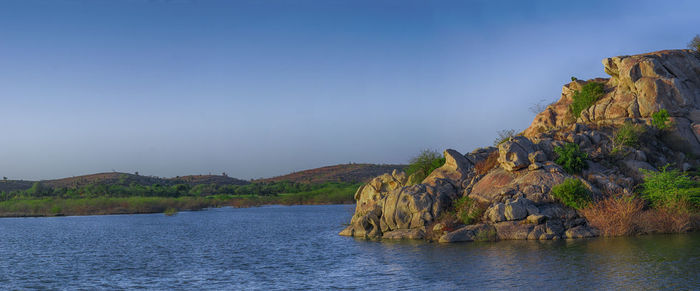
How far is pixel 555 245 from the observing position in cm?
3031

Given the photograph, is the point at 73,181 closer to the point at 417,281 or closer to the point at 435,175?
the point at 435,175

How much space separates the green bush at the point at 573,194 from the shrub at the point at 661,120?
1175 cm

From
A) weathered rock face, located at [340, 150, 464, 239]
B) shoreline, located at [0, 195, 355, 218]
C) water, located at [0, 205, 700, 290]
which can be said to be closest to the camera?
water, located at [0, 205, 700, 290]

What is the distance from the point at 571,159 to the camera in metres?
37.9

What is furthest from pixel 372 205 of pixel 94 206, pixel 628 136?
pixel 94 206

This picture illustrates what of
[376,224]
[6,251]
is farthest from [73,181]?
[376,224]

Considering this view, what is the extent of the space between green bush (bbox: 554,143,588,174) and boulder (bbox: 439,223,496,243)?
25.1ft

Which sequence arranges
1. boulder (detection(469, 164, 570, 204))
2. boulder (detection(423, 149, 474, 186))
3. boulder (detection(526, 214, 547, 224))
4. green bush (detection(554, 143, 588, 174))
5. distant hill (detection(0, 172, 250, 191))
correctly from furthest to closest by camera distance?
distant hill (detection(0, 172, 250, 191)) → boulder (detection(423, 149, 474, 186)) → green bush (detection(554, 143, 588, 174)) → boulder (detection(469, 164, 570, 204)) → boulder (detection(526, 214, 547, 224))

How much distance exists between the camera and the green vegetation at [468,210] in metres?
36.1

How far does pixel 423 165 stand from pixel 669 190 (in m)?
18.0

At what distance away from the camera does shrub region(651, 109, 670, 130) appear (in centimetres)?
4250

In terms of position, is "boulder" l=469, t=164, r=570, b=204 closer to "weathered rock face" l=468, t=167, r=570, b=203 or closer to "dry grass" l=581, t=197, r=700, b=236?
"weathered rock face" l=468, t=167, r=570, b=203

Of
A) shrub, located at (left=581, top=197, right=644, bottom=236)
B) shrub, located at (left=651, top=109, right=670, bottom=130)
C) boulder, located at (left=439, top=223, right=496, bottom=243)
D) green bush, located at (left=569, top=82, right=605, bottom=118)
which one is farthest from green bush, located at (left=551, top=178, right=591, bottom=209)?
green bush, located at (left=569, top=82, right=605, bottom=118)

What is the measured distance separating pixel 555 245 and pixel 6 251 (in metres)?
36.6
